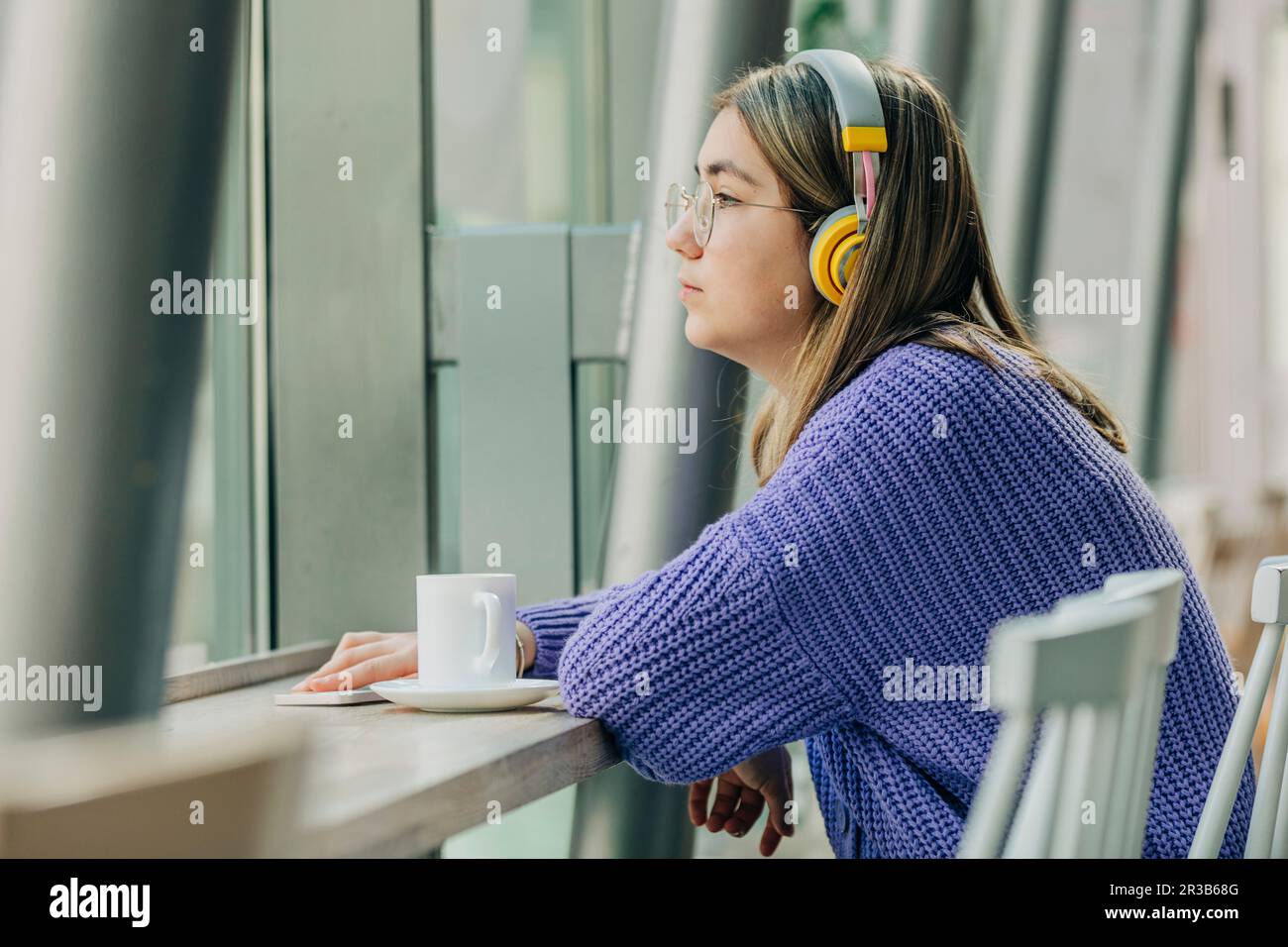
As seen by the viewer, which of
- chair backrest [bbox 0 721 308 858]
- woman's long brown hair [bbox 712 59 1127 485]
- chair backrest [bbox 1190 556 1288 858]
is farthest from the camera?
woman's long brown hair [bbox 712 59 1127 485]

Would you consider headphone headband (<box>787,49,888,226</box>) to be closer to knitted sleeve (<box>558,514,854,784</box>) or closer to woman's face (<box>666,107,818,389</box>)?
woman's face (<box>666,107,818,389</box>)

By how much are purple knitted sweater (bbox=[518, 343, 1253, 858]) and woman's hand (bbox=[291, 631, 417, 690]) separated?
0.20m

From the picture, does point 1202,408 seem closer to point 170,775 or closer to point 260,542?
point 260,542

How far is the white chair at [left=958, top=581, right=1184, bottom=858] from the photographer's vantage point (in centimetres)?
48

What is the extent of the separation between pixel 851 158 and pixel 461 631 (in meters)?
0.50

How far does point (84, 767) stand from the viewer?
0.43 metres

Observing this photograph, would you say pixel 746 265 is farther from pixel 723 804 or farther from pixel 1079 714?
pixel 1079 714

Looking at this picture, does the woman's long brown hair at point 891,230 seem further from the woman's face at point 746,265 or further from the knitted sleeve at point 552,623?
the knitted sleeve at point 552,623

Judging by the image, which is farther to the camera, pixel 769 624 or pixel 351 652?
pixel 351 652

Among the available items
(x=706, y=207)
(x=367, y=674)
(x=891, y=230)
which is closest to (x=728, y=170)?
(x=706, y=207)

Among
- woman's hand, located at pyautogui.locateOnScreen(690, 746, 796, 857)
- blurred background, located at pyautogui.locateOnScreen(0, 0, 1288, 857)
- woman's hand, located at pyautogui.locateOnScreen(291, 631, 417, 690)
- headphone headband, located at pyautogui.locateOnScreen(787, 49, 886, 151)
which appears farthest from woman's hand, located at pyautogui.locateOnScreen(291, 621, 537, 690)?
headphone headband, located at pyautogui.locateOnScreen(787, 49, 886, 151)

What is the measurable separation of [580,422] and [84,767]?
125 centimetres

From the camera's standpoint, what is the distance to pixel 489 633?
3.14 feet
